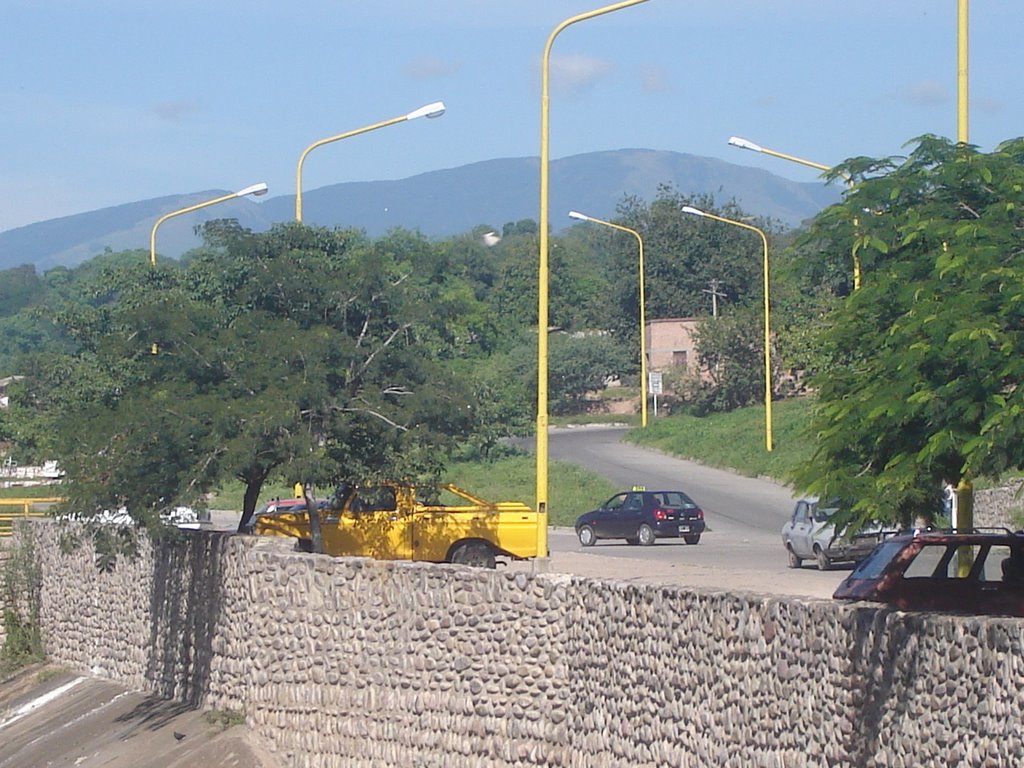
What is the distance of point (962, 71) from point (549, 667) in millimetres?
7300

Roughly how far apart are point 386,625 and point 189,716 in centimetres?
484

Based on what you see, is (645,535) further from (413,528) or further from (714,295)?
(714,295)

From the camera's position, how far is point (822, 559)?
28.1 m

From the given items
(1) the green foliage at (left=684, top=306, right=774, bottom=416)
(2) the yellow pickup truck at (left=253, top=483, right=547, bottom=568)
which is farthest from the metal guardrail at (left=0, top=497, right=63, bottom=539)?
(1) the green foliage at (left=684, top=306, right=774, bottom=416)

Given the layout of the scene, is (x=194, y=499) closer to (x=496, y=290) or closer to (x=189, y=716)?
(x=189, y=716)

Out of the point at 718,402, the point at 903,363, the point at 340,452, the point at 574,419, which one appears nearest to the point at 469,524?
the point at 340,452

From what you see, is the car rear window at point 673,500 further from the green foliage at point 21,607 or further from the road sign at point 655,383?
the road sign at point 655,383

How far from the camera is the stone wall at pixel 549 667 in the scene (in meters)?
10.1

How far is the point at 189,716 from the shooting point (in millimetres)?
19938

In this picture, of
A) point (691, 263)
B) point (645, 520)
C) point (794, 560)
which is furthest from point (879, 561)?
point (691, 263)

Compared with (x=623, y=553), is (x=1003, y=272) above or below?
above

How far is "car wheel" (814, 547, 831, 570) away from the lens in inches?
1104

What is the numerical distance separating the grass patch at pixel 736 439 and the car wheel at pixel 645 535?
37.4ft

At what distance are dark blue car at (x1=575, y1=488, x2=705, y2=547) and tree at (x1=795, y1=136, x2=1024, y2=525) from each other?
23.0 metres
